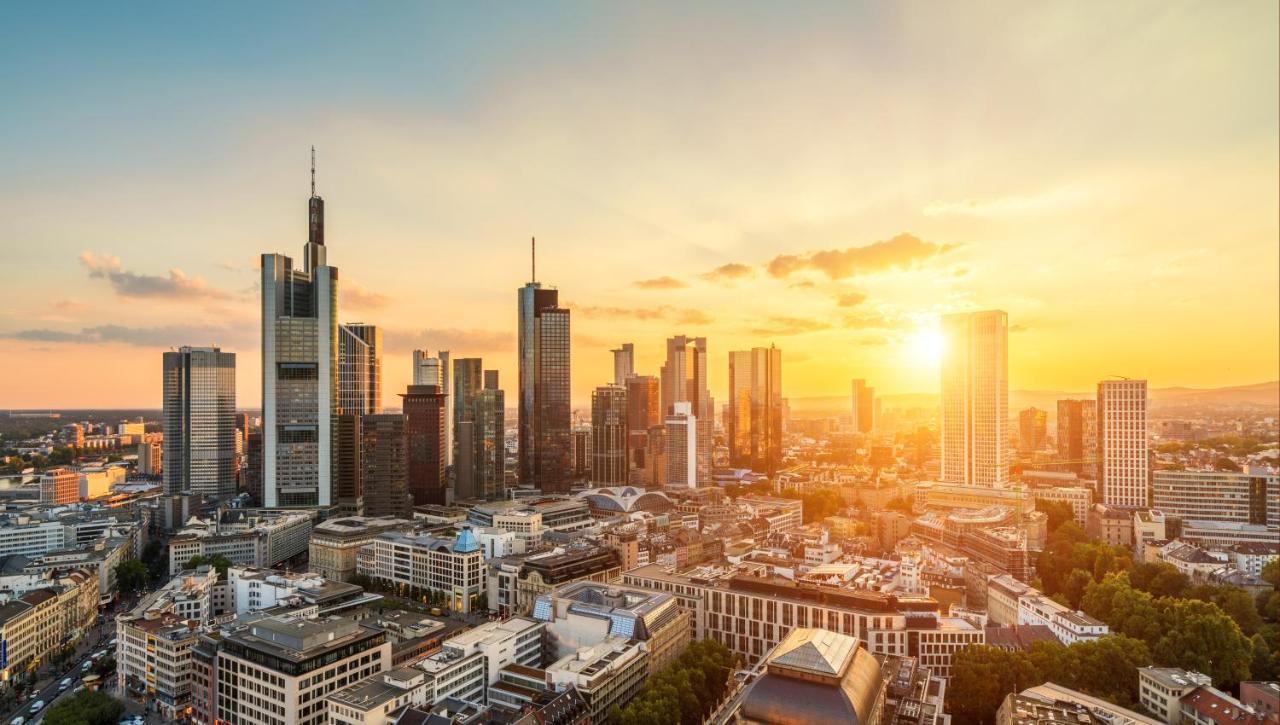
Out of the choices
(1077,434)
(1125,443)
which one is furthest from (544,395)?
(1077,434)

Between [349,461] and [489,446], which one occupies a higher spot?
[349,461]

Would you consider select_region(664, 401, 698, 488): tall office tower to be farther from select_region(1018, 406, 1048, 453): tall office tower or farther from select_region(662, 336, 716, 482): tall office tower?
select_region(1018, 406, 1048, 453): tall office tower

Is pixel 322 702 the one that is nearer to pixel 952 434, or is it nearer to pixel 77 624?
pixel 77 624

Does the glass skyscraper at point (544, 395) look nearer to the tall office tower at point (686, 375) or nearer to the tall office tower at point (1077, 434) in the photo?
the tall office tower at point (686, 375)

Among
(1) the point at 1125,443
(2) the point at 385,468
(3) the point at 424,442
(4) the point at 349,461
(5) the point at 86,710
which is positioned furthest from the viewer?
(3) the point at 424,442

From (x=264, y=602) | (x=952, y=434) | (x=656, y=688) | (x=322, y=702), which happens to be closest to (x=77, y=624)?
(x=264, y=602)

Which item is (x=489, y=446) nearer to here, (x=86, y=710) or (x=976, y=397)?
(x=976, y=397)
